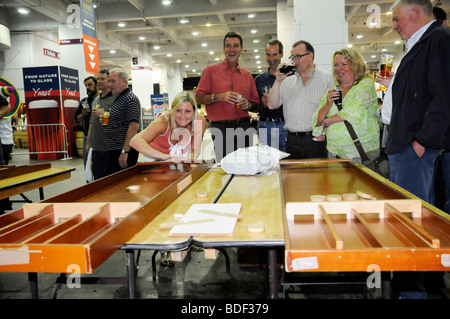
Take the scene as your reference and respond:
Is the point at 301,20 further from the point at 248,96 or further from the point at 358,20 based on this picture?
the point at 358,20

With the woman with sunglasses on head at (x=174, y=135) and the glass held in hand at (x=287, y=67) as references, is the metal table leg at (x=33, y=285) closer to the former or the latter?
the woman with sunglasses on head at (x=174, y=135)

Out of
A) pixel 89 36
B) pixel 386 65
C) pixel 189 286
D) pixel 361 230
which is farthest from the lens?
pixel 89 36

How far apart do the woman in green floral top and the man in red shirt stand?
3.20ft

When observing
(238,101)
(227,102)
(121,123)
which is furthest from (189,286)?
(121,123)

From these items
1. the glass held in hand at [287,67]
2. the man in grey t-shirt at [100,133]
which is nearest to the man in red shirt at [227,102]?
the glass held in hand at [287,67]

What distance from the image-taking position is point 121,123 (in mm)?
3654

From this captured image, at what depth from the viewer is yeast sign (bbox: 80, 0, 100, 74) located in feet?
26.2

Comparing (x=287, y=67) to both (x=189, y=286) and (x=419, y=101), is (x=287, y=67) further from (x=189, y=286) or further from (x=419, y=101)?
(x=189, y=286)

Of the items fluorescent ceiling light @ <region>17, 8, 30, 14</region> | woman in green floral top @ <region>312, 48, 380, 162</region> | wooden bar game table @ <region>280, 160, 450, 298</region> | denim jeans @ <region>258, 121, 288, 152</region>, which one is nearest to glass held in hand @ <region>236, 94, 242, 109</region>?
denim jeans @ <region>258, 121, 288, 152</region>

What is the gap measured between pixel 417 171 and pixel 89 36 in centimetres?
801

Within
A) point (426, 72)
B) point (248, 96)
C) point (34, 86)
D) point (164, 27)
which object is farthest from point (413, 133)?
point (164, 27)

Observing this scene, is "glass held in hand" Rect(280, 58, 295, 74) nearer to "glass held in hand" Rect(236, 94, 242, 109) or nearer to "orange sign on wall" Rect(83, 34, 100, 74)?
"glass held in hand" Rect(236, 94, 242, 109)

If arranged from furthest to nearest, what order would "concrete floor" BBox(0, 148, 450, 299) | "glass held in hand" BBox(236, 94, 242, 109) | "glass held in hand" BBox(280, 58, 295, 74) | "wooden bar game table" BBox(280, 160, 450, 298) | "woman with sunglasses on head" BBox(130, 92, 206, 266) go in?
"glass held in hand" BBox(236, 94, 242, 109)
"glass held in hand" BBox(280, 58, 295, 74)
"woman with sunglasses on head" BBox(130, 92, 206, 266)
"concrete floor" BBox(0, 148, 450, 299)
"wooden bar game table" BBox(280, 160, 450, 298)

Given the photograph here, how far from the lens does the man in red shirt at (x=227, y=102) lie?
3.54 metres
